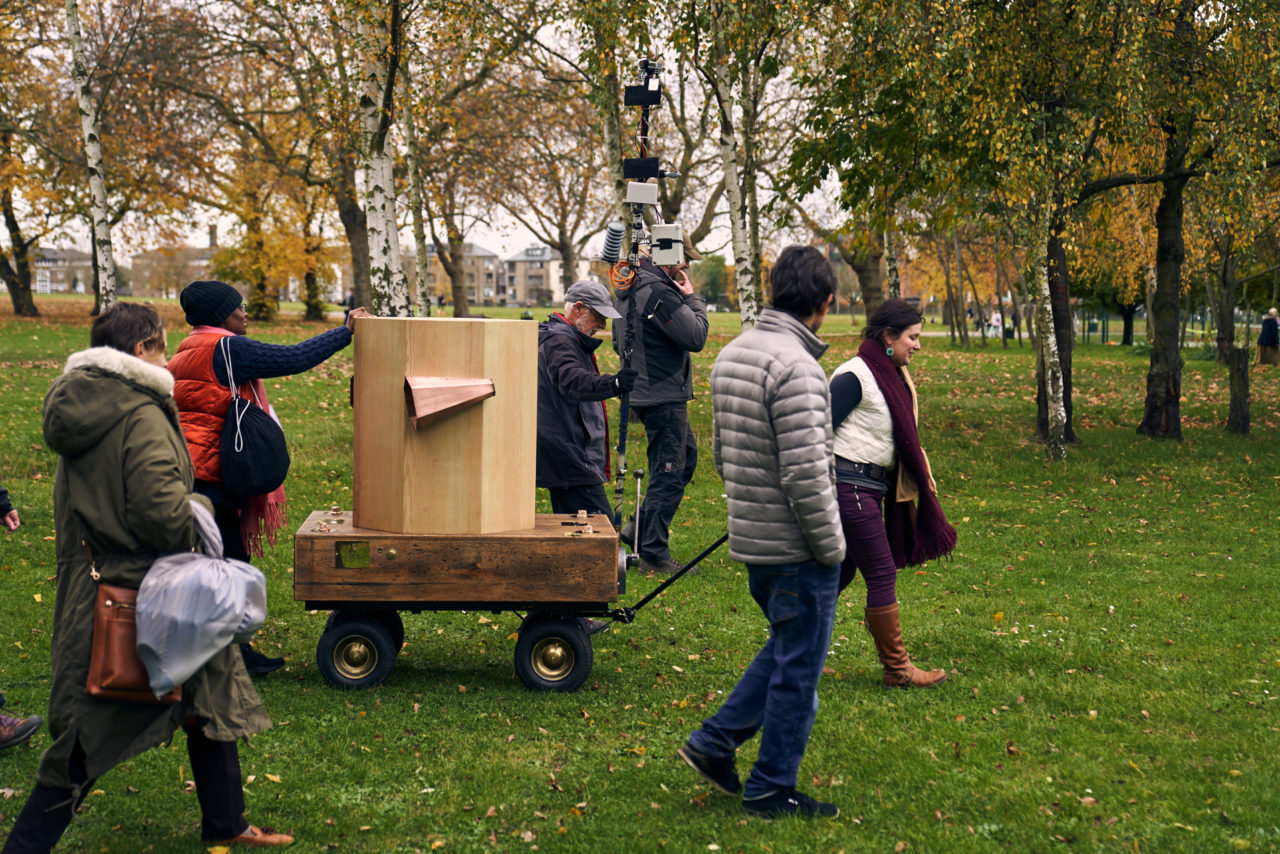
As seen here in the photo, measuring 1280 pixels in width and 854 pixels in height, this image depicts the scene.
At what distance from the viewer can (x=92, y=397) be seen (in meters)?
3.36

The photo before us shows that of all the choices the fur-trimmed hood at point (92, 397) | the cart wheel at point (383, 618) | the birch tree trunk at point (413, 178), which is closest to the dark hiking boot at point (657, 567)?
the cart wheel at point (383, 618)

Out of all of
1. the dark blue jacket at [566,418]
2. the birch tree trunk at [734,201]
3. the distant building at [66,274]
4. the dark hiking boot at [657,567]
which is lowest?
the dark hiking boot at [657,567]

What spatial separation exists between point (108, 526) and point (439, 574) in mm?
1933

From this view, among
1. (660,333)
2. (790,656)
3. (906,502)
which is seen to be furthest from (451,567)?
(660,333)

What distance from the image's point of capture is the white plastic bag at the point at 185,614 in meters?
3.34

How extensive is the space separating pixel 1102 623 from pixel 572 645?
353 cm

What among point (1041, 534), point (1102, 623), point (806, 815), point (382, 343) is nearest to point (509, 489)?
point (382, 343)

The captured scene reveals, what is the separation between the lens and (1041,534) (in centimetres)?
989

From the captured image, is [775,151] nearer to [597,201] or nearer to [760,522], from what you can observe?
[597,201]

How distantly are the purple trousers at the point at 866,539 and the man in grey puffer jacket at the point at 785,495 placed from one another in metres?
1.35

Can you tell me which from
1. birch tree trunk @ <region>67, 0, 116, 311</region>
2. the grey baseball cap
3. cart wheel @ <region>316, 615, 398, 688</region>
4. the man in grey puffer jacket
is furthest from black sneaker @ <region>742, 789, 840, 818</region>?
birch tree trunk @ <region>67, 0, 116, 311</region>

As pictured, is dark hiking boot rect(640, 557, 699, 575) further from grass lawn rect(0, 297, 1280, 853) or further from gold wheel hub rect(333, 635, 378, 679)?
gold wheel hub rect(333, 635, 378, 679)

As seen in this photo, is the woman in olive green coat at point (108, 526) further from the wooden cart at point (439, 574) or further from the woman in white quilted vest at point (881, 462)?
the woman in white quilted vest at point (881, 462)

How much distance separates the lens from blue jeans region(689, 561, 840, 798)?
3.96 m
